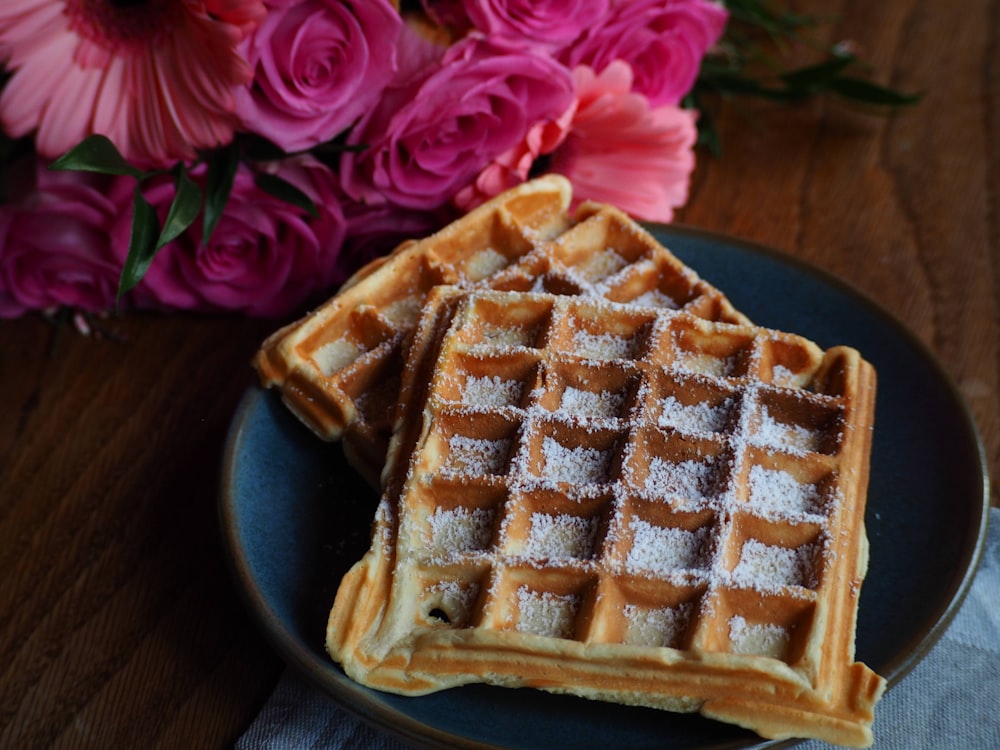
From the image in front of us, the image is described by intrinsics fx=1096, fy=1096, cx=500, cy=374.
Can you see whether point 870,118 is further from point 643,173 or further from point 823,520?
point 823,520

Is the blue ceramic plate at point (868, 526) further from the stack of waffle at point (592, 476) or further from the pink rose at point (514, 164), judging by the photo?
the pink rose at point (514, 164)

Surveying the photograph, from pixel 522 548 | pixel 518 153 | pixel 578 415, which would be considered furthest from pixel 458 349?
pixel 518 153

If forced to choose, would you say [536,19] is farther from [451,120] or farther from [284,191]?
[284,191]

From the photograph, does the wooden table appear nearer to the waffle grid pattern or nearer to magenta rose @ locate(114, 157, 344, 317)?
magenta rose @ locate(114, 157, 344, 317)

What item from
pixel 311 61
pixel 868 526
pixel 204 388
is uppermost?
pixel 311 61

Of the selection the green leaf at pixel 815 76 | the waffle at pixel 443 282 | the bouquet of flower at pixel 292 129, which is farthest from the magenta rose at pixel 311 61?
the green leaf at pixel 815 76

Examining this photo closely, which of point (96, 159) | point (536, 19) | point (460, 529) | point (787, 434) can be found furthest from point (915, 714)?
point (96, 159)
